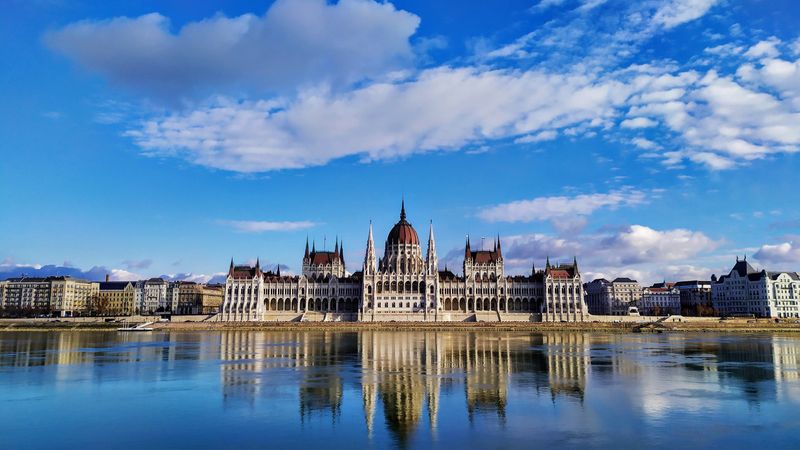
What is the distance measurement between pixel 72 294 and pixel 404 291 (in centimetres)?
8936

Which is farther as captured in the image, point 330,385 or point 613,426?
point 330,385

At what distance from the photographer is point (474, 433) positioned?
2189cm

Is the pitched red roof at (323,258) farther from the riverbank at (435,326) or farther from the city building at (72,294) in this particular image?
the city building at (72,294)

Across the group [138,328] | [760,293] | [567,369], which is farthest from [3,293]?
[760,293]

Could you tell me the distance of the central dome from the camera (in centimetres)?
13075

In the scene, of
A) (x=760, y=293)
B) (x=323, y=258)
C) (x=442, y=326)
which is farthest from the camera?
(x=323, y=258)

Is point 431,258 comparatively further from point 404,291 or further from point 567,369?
point 567,369

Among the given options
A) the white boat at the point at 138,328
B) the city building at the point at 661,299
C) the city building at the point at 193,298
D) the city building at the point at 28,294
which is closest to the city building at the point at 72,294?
the city building at the point at 28,294

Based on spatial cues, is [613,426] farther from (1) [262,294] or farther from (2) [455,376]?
(1) [262,294]

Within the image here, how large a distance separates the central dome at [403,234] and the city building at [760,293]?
69.0 metres

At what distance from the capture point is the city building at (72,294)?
151 metres

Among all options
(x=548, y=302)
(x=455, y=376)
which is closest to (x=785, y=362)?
(x=455, y=376)

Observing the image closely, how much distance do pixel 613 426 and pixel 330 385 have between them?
50.3 ft

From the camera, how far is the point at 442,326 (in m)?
101
